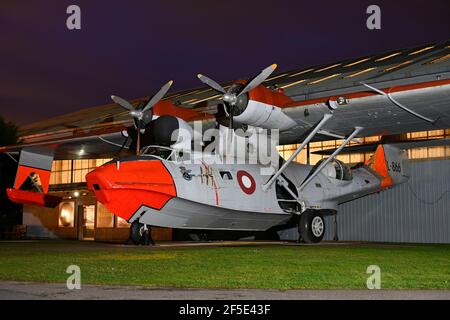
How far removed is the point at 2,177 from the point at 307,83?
1618 cm

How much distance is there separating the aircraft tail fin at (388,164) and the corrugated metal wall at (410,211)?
1255 millimetres

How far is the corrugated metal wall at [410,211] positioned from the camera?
2359cm

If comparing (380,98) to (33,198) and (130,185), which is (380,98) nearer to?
(130,185)

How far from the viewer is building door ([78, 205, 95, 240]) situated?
34406mm

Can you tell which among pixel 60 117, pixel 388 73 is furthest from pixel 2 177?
pixel 388 73

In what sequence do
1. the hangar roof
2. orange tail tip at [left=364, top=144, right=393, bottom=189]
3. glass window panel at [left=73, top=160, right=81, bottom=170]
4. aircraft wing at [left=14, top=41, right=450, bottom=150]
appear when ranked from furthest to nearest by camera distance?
glass window panel at [left=73, top=160, right=81, bottom=170] < the hangar roof < orange tail tip at [left=364, top=144, right=393, bottom=189] < aircraft wing at [left=14, top=41, right=450, bottom=150]

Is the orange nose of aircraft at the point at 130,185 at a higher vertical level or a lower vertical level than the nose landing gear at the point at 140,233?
higher

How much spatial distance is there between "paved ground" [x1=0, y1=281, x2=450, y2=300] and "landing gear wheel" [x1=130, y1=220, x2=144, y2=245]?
9456 millimetres

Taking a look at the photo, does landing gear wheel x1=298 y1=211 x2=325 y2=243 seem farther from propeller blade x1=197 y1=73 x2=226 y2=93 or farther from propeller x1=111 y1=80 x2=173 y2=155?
propeller x1=111 y1=80 x2=173 y2=155

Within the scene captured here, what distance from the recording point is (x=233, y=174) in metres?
18.1

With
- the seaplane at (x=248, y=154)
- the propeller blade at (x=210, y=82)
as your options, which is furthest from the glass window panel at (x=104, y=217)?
the propeller blade at (x=210, y=82)

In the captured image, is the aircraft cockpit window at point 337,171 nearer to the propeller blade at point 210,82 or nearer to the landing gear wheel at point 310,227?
the landing gear wheel at point 310,227

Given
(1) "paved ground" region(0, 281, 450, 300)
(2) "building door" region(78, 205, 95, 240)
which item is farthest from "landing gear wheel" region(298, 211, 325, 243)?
(2) "building door" region(78, 205, 95, 240)

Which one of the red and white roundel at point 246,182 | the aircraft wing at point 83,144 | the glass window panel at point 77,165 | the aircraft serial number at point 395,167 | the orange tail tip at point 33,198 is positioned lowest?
the orange tail tip at point 33,198
